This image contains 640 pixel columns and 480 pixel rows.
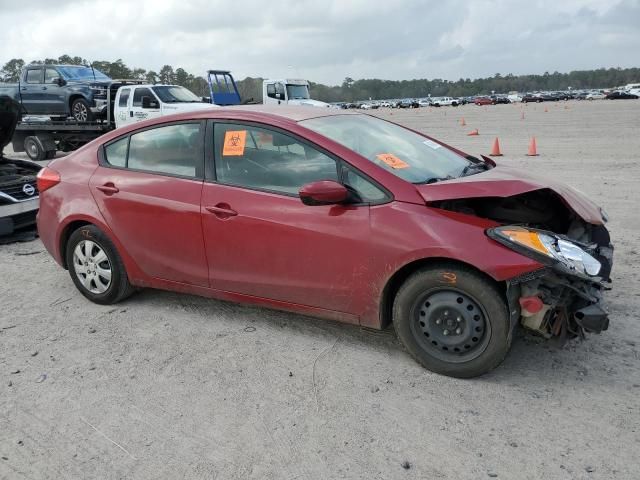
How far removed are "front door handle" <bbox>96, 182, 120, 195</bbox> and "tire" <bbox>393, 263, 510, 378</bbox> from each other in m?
2.35

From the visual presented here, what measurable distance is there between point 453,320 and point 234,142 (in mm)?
1905

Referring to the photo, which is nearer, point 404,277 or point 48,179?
point 404,277

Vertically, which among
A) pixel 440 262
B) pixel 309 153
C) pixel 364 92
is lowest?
pixel 440 262

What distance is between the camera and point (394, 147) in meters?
3.96

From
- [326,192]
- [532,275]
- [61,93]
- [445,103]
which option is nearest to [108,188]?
[326,192]

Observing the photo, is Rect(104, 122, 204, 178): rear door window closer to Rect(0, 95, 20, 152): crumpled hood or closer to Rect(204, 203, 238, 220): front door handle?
Rect(204, 203, 238, 220): front door handle

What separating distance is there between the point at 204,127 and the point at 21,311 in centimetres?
219

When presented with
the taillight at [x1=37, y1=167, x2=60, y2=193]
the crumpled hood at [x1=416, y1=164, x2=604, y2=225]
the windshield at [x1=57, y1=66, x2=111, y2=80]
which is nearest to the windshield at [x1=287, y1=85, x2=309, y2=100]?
the windshield at [x1=57, y1=66, x2=111, y2=80]

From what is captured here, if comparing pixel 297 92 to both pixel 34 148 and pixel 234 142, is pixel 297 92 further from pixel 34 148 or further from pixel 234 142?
pixel 234 142

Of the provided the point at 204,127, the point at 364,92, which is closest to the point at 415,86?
the point at 364,92

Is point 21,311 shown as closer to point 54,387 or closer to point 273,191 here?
point 54,387

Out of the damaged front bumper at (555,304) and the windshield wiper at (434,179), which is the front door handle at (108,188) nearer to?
the windshield wiper at (434,179)

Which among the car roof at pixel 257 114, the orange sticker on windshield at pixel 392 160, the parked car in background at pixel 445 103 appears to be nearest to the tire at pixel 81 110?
the car roof at pixel 257 114

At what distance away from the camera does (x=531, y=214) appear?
3600mm
